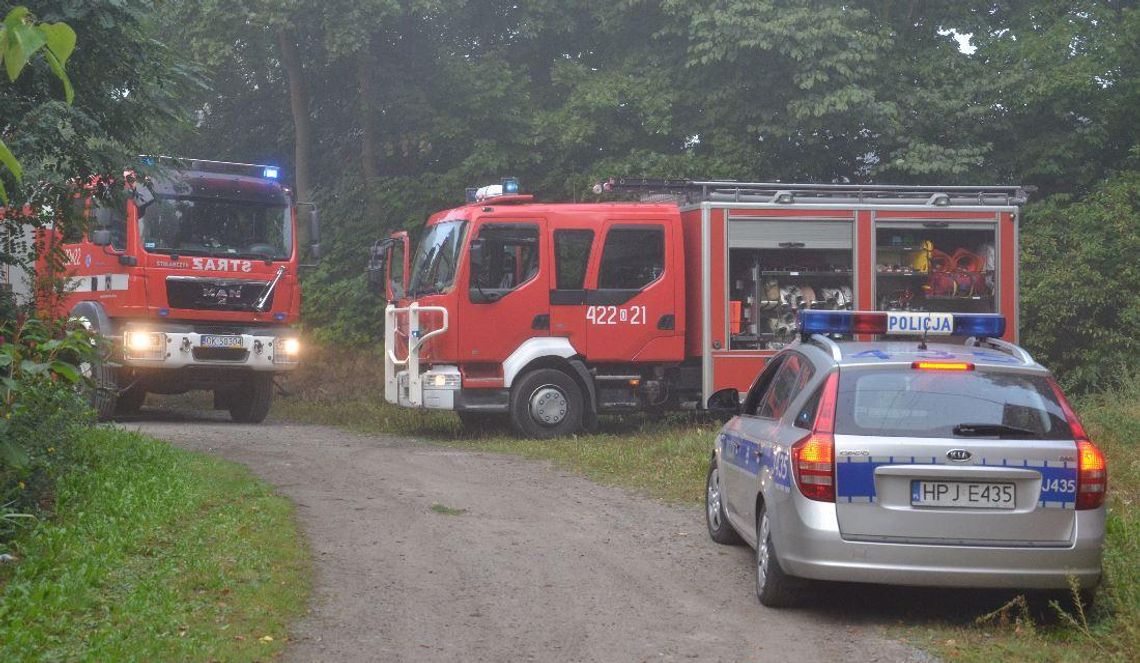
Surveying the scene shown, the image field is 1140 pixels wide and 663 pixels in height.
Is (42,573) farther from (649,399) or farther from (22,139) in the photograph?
(649,399)

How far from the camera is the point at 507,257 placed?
Result: 16.2 metres

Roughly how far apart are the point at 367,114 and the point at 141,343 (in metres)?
9.95

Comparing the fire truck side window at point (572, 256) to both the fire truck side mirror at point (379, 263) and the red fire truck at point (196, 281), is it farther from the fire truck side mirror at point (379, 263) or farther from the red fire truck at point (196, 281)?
the red fire truck at point (196, 281)

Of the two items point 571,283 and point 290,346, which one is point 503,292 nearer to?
point 571,283

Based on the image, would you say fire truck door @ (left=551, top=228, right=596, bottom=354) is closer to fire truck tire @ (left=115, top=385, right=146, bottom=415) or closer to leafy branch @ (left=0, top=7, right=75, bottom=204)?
fire truck tire @ (left=115, top=385, right=146, bottom=415)

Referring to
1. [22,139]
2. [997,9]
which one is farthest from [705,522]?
[997,9]

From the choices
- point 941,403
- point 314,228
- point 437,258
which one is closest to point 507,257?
point 437,258

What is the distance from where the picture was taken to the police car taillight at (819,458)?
21.8 ft

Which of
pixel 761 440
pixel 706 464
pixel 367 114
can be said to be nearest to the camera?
pixel 761 440

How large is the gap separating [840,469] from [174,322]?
40.5 ft

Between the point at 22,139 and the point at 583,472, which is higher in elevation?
the point at 22,139

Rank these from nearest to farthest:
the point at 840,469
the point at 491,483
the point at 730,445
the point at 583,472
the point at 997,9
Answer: the point at 840,469
the point at 730,445
the point at 491,483
the point at 583,472
the point at 997,9

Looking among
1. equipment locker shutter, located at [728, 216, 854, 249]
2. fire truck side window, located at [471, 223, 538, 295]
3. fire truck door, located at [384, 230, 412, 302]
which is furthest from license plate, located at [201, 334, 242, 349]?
equipment locker shutter, located at [728, 216, 854, 249]

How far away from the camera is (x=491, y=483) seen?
12.2 metres
